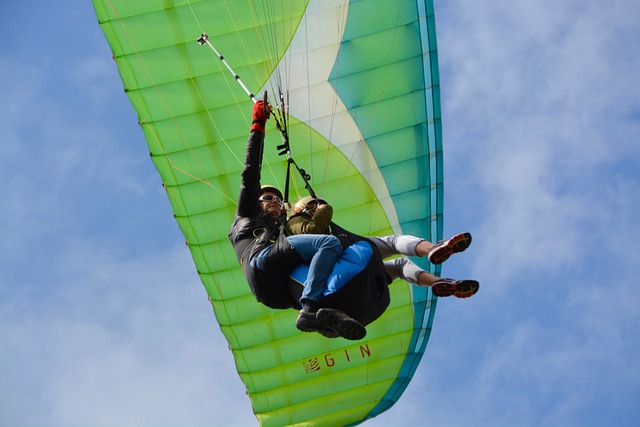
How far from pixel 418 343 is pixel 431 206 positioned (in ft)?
5.12

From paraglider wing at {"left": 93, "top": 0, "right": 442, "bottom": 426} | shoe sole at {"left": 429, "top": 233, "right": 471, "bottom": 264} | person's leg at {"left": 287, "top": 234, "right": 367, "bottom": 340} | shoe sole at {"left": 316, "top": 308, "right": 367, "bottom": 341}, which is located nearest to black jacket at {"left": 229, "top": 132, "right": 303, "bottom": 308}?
person's leg at {"left": 287, "top": 234, "right": 367, "bottom": 340}

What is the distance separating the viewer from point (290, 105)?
10.5m

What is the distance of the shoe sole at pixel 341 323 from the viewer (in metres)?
7.23

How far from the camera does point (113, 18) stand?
10078mm

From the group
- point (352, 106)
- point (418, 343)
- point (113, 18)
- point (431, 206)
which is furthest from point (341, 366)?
point (113, 18)

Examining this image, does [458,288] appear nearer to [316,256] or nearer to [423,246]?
[423,246]

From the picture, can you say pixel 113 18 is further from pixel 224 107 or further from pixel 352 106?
pixel 352 106

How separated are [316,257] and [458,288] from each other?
1.02 meters

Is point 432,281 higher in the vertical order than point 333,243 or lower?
lower

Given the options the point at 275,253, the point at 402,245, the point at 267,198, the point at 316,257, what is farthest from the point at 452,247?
the point at 267,198

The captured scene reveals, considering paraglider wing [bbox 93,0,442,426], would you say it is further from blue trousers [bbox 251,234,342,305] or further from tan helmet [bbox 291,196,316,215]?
blue trousers [bbox 251,234,342,305]

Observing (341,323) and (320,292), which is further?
(320,292)

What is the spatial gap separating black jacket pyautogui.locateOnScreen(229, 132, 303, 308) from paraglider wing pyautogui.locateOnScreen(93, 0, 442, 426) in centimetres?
213

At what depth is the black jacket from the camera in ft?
25.6
